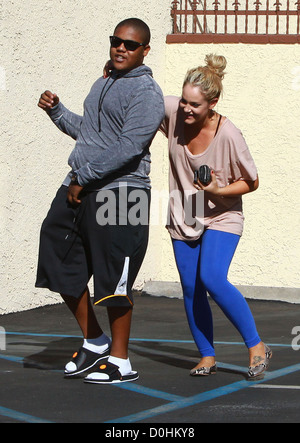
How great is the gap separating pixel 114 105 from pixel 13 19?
333 cm

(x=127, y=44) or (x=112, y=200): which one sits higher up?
(x=127, y=44)

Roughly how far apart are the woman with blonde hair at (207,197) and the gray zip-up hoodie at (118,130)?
269mm

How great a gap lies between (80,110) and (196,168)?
396 cm

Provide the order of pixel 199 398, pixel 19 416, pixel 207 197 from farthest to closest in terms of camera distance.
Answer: pixel 207 197 < pixel 199 398 < pixel 19 416

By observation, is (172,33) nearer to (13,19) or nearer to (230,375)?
(13,19)

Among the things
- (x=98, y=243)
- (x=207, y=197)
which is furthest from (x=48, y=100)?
(x=207, y=197)

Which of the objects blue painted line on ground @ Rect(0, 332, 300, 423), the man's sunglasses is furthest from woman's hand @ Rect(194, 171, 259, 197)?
blue painted line on ground @ Rect(0, 332, 300, 423)

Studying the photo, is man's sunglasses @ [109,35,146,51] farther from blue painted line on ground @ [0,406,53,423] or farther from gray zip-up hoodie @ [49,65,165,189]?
blue painted line on ground @ [0,406,53,423]

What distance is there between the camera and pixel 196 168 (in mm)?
5387

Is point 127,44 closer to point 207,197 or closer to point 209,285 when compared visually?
point 207,197

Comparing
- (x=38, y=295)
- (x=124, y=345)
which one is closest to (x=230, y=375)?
(x=124, y=345)

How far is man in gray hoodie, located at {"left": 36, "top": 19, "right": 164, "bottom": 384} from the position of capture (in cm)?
507

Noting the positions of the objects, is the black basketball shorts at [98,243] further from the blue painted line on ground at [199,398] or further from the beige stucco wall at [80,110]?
the beige stucco wall at [80,110]

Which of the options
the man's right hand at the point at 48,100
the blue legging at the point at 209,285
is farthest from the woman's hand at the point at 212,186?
the man's right hand at the point at 48,100
